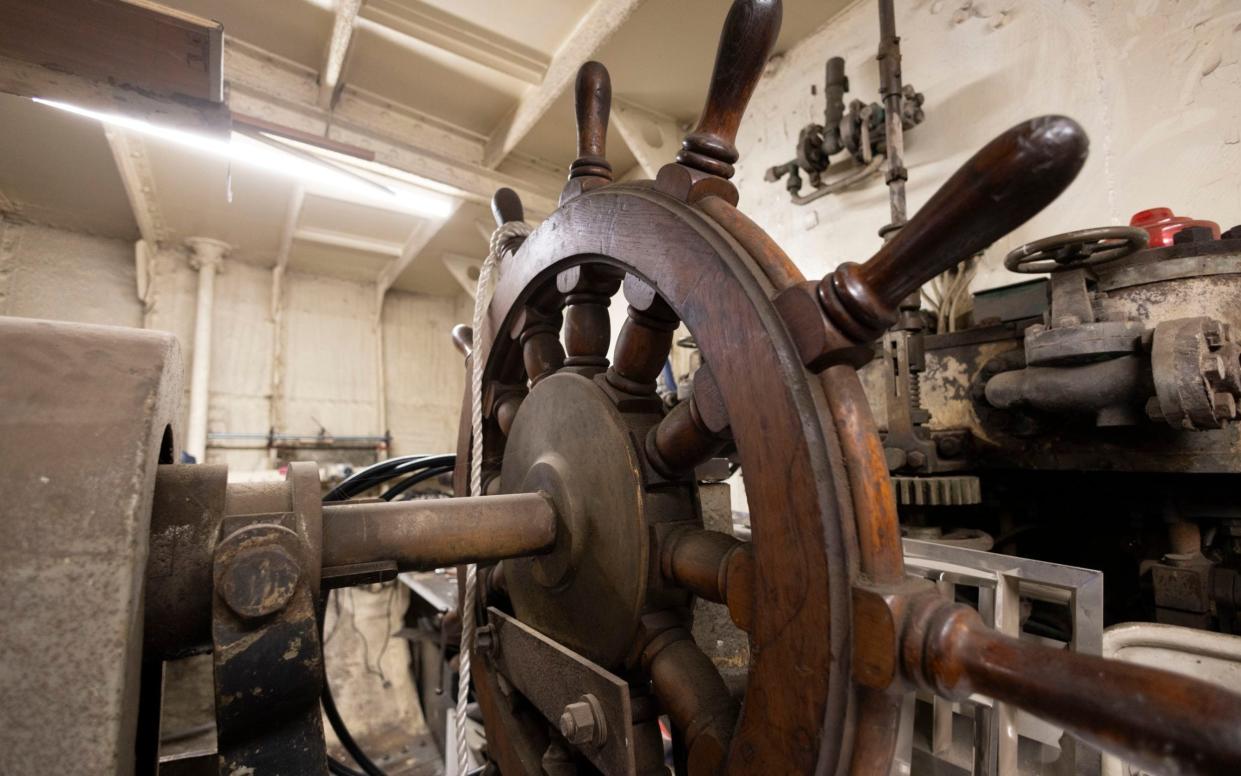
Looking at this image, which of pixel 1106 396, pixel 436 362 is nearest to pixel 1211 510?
pixel 1106 396

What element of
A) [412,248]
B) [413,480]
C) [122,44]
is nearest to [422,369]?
[412,248]

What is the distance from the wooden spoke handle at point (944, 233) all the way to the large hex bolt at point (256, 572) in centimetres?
50

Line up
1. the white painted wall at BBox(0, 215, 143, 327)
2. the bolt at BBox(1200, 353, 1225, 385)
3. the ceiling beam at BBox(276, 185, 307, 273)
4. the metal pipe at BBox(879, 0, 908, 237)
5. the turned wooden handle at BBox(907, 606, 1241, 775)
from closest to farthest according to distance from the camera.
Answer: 1. the turned wooden handle at BBox(907, 606, 1241, 775)
2. the bolt at BBox(1200, 353, 1225, 385)
3. the metal pipe at BBox(879, 0, 908, 237)
4. the ceiling beam at BBox(276, 185, 307, 273)
5. the white painted wall at BBox(0, 215, 143, 327)

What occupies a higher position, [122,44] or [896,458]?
[122,44]

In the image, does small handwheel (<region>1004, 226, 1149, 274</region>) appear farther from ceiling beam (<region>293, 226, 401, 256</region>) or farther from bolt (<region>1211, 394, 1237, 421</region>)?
ceiling beam (<region>293, 226, 401, 256</region>)

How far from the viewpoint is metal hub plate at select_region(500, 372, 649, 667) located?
711 mm

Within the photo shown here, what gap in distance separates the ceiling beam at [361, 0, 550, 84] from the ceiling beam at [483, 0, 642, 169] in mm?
104

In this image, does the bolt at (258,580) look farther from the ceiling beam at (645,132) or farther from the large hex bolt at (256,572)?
the ceiling beam at (645,132)

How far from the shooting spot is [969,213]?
38 centimetres

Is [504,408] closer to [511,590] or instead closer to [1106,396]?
[511,590]

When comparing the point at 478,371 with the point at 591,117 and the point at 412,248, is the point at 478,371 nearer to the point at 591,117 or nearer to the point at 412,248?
the point at 591,117

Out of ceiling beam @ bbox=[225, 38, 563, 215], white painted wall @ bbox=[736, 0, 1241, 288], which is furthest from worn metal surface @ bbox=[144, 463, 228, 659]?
ceiling beam @ bbox=[225, 38, 563, 215]

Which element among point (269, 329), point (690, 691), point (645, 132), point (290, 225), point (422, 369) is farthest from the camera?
point (422, 369)

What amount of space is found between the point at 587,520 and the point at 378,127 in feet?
10.3
